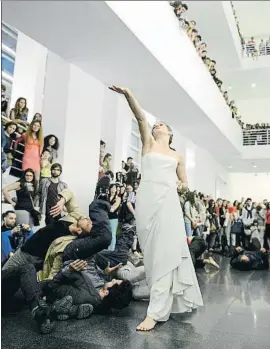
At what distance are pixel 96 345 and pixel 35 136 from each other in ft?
9.50

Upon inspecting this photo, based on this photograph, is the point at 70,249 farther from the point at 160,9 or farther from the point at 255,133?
the point at 160,9

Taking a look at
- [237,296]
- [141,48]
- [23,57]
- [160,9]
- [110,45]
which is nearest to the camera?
[160,9]

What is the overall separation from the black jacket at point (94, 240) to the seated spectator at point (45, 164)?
1.20 meters

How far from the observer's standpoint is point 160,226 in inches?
126

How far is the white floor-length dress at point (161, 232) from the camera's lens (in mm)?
3211

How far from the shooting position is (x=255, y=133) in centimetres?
280

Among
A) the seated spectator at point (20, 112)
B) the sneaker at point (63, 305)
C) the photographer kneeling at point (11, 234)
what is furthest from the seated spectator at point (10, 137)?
the sneaker at point (63, 305)

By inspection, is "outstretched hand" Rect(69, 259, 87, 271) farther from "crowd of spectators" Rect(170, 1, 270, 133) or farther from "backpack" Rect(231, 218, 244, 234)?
"crowd of spectators" Rect(170, 1, 270, 133)

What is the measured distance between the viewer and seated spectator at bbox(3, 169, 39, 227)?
416 centimetres

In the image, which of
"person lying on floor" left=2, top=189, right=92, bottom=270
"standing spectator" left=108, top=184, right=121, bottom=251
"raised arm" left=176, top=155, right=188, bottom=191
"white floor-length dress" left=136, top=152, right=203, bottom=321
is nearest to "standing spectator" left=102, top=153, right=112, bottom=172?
"standing spectator" left=108, top=184, right=121, bottom=251

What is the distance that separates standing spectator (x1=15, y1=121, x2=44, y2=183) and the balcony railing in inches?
105

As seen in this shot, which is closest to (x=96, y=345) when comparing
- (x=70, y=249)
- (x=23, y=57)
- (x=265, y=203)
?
(x=70, y=249)

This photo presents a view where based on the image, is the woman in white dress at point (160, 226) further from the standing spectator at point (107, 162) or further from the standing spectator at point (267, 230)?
the standing spectator at point (107, 162)

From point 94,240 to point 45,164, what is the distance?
1.60m
